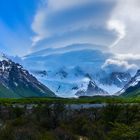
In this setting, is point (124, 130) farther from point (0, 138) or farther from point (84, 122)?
point (84, 122)

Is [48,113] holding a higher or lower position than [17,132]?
higher

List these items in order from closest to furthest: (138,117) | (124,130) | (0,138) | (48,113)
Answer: (0,138) → (124,130) → (138,117) → (48,113)

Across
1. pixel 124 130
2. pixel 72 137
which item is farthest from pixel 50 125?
pixel 124 130

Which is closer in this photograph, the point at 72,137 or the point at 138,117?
the point at 72,137

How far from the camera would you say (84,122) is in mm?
64875

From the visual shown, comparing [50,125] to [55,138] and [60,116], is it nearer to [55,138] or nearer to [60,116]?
[60,116]

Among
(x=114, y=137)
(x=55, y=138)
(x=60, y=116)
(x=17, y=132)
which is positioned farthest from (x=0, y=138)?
(x=60, y=116)

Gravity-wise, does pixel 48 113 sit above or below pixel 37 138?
above

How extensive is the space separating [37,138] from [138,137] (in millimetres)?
9385

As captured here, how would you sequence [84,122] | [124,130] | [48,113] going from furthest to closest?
[48,113], [84,122], [124,130]

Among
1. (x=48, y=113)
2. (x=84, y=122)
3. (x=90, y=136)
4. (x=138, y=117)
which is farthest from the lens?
(x=48, y=113)

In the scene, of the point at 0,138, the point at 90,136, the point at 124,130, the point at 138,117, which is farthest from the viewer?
the point at 138,117

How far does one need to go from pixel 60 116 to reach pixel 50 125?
28.0 feet

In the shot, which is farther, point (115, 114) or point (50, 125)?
point (115, 114)
